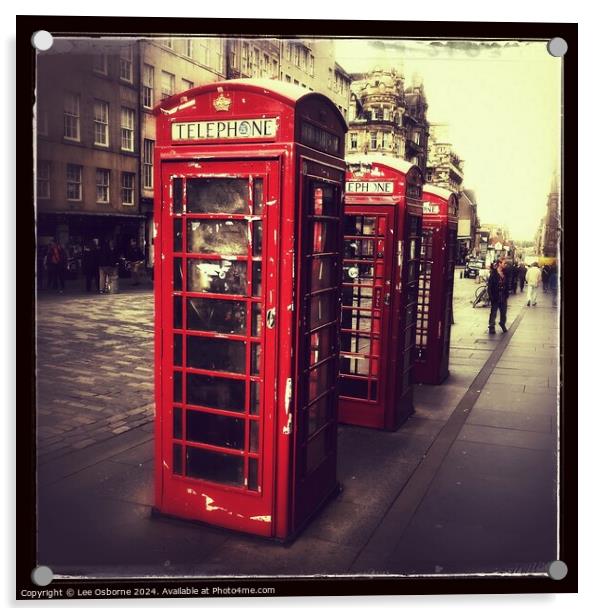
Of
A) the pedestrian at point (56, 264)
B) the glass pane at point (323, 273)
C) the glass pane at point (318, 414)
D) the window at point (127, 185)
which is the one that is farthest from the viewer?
the window at point (127, 185)

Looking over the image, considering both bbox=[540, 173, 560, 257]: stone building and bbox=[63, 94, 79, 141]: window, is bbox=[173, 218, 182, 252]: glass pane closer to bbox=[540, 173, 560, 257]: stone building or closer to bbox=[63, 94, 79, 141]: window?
bbox=[63, 94, 79, 141]: window

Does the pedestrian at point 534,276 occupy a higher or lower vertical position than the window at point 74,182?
lower

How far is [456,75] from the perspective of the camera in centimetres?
379

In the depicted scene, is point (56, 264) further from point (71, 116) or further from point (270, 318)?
point (270, 318)

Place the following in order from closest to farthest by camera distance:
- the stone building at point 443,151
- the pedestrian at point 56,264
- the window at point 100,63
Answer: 1. the window at point 100,63
2. the pedestrian at point 56,264
3. the stone building at point 443,151

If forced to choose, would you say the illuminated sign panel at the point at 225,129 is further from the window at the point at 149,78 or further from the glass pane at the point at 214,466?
the glass pane at the point at 214,466

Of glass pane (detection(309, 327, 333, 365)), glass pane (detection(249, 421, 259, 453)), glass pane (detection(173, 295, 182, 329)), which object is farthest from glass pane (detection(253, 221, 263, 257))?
glass pane (detection(249, 421, 259, 453))

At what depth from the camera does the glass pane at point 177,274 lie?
3654mm

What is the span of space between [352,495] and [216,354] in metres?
1.62

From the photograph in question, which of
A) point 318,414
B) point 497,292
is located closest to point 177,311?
point 318,414

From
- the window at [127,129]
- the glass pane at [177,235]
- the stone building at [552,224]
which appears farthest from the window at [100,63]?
the stone building at [552,224]

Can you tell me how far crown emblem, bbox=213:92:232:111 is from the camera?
11.2 ft

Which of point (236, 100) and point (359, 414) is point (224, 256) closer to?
→ point (236, 100)

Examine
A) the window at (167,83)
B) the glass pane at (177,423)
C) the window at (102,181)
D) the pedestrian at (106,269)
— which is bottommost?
the glass pane at (177,423)
